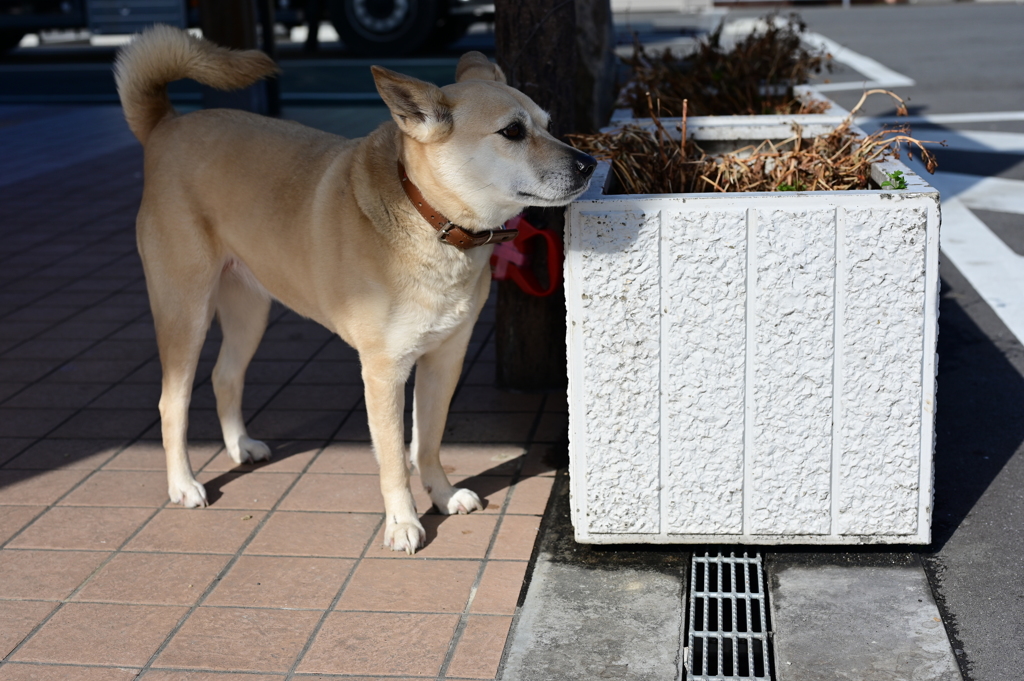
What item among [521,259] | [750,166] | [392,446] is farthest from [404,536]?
[750,166]

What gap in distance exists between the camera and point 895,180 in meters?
2.97

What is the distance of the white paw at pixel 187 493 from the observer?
3.55 metres

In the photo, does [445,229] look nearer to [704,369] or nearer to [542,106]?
[704,369]

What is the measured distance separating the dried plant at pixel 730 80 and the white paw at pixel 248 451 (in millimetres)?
2314

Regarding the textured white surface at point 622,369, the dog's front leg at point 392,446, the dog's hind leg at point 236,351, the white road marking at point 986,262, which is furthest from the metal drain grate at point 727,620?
the white road marking at point 986,262

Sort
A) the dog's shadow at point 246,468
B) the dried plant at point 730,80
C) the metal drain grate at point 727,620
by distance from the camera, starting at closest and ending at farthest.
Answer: the metal drain grate at point 727,620, the dog's shadow at point 246,468, the dried plant at point 730,80

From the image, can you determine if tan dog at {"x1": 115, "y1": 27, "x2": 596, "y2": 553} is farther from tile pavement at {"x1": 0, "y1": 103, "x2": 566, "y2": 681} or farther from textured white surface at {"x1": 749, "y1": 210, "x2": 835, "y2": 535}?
textured white surface at {"x1": 749, "y1": 210, "x2": 835, "y2": 535}

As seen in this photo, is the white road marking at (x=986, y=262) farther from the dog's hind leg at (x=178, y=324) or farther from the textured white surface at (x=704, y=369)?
the dog's hind leg at (x=178, y=324)

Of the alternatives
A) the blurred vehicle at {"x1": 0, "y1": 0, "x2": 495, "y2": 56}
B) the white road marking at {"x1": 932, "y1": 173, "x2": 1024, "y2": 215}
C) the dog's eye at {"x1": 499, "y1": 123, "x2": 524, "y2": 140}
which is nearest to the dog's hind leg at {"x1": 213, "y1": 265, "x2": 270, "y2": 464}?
the dog's eye at {"x1": 499, "y1": 123, "x2": 524, "y2": 140}

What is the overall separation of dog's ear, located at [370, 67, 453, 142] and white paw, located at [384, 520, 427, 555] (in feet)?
4.05

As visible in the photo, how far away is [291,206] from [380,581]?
124 cm

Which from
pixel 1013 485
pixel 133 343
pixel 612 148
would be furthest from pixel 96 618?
pixel 1013 485

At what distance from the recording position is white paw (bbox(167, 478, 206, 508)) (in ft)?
11.6

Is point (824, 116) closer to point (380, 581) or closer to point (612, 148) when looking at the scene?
point (612, 148)
